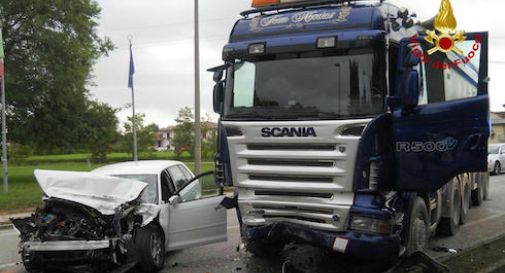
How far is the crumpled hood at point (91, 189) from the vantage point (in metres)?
6.93

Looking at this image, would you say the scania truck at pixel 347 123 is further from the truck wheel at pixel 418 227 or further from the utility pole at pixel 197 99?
the utility pole at pixel 197 99

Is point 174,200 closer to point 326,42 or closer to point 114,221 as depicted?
point 114,221

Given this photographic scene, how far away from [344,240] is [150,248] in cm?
262

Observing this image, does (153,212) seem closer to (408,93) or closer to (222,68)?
(222,68)

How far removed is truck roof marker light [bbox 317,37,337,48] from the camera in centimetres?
640

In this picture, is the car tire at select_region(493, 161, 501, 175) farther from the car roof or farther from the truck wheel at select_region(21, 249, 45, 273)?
the truck wheel at select_region(21, 249, 45, 273)

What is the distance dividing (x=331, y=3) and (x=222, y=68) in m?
1.67

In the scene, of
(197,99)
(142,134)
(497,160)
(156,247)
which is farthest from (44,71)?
(142,134)

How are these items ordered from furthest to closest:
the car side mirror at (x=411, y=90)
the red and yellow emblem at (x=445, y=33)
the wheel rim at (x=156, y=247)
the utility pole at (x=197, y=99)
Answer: the utility pole at (x=197, y=99) → the wheel rim at (x=156, y=247) → the red and yellow emblem at (x=445, y=33) → the car side mirror at (x=411, y=90)

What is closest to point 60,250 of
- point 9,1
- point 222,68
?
point 222,68

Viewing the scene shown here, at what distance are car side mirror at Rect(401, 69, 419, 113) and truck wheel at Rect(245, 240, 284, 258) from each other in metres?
2.95

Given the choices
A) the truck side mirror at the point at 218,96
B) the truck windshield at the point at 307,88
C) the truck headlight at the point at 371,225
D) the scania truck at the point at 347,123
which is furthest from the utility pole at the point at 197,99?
the truck headlight at the point at 371,225

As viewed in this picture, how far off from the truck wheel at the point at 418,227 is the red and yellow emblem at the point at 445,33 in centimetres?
199

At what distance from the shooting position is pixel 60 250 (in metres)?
6.62
